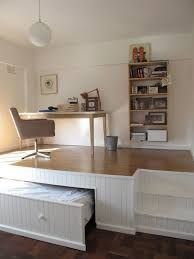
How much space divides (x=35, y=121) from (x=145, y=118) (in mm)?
1984

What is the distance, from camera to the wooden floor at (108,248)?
192 centimetres

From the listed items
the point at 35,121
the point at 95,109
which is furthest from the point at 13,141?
the point at 95,109

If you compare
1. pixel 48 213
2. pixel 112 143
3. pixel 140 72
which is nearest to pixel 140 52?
pixel 140 72

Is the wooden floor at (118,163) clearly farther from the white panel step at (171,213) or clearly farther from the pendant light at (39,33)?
the pendant light at (39,33)

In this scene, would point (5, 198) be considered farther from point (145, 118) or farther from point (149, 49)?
point (149, 49)

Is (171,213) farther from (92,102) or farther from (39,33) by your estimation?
(92,102)

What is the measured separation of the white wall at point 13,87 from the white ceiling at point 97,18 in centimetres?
31

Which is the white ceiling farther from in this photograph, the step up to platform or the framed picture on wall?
the step up to platform

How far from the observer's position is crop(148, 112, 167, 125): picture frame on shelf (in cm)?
426

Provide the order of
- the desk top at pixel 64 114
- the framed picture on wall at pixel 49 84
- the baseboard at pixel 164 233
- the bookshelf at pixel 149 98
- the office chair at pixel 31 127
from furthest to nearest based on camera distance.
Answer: the framed picture on wall at pixel 49 84 → the bookshelf at pixel 149 98 → the desk top at pixel 64 114 → the office chair at pixel 31 127 → the baseboard at pixel 164 233

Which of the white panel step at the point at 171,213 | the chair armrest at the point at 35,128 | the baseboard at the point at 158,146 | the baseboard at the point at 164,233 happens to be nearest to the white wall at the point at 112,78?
the baseboard at the point at 158,146

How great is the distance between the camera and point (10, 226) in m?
2.37

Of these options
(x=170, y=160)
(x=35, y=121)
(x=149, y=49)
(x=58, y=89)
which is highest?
(x=149, y=49)

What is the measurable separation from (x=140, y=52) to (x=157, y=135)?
4.97 feet
